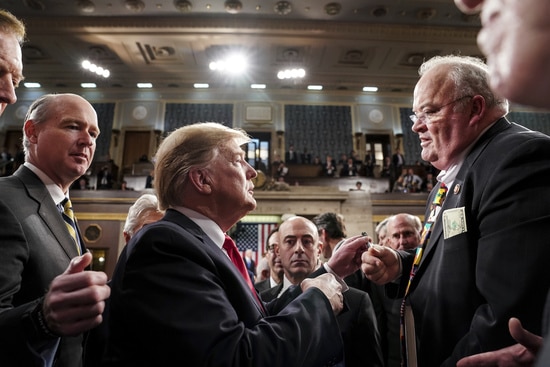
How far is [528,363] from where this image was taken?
1.04m

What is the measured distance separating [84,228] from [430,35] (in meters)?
11.3

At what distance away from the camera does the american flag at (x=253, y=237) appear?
31.3 ft

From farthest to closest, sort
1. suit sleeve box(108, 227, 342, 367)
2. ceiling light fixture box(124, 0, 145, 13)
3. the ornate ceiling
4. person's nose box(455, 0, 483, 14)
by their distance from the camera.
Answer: the ornate ceiling < ceiling light fixture box(124, 0, 145, 13) < suit sleeve box(108, 227, 342, 367) < person's nose box(455, 0, 483, 14)

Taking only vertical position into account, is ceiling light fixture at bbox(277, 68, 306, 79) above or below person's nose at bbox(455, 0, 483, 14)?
above

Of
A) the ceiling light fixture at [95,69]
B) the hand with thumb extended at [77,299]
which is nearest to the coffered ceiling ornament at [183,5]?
the ceiling light fixture at [95,69]

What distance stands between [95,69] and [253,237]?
833 cm

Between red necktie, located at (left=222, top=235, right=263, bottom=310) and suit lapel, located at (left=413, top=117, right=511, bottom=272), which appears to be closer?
suit lapel, located at (left=413, top=117, right=511, bottom=272)

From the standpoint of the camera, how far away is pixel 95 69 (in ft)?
43.7

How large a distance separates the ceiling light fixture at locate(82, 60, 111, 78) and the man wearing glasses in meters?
13.5

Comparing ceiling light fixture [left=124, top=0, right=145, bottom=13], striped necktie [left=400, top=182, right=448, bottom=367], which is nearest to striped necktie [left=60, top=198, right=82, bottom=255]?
striped necktie [left=400, top=182, right=448, bottom=367]

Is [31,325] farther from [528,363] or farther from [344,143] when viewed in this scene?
[344,143]

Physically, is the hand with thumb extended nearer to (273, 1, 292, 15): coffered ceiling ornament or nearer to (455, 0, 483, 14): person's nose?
(455, 0, 483, 14): person's nose

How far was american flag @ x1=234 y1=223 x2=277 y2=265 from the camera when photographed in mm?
9531

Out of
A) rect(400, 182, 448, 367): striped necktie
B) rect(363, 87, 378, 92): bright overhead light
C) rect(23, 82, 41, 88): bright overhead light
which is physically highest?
rect(363, 87, 378, 92): bright overhead light
